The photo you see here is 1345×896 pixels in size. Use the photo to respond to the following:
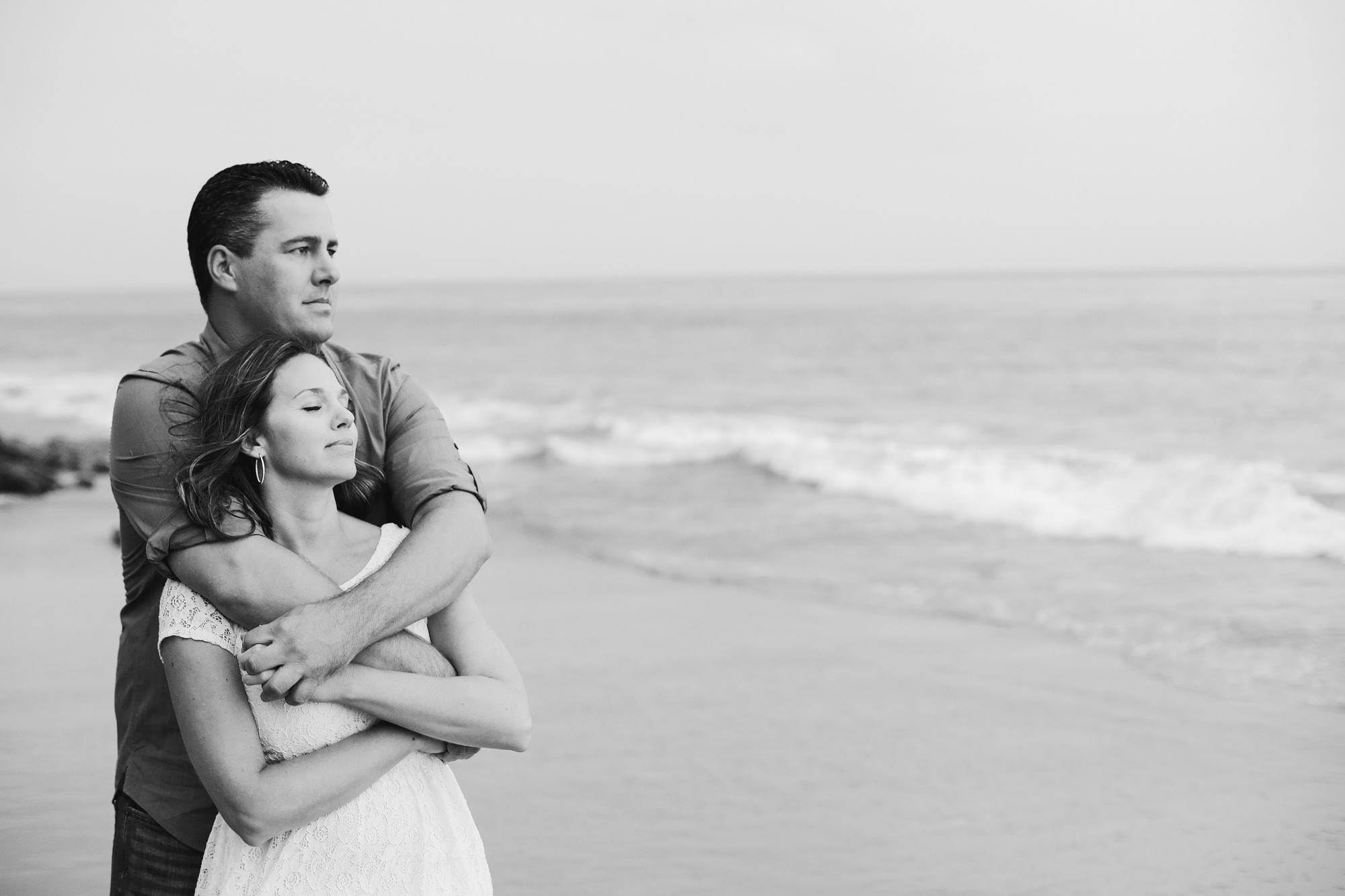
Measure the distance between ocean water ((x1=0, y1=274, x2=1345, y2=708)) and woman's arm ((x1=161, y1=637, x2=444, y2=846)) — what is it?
240 inches

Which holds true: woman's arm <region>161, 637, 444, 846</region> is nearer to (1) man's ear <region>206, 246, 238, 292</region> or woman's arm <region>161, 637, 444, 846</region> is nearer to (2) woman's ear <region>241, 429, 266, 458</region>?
(2) woman's ear <region>241, 429, 266, 458</region>

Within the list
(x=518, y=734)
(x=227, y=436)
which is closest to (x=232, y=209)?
(x=227, y=436)

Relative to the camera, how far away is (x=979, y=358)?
108 feet

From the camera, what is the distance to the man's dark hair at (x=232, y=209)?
2441 mm

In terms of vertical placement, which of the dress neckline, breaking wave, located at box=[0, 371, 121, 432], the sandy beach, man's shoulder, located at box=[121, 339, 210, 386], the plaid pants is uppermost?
man's shoulder, located at box=[121, 339, 210, 386]

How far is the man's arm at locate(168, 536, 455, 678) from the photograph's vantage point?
7.00 feet

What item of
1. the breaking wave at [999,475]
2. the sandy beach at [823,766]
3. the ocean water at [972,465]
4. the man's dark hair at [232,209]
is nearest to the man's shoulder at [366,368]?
the man's dark hair at [232,209]

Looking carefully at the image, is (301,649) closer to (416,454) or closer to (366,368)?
(416,454)

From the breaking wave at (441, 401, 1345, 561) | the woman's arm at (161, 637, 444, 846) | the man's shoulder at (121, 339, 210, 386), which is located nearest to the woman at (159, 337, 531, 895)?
the woman's arm at (161, 637, 444, 846)

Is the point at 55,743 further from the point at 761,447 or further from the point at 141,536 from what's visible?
the point at 761,447

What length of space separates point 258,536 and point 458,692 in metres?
0.45

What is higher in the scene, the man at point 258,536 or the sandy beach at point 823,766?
the man at point 258,536

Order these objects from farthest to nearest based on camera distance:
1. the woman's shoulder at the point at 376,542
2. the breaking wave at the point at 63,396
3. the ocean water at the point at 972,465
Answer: the breaking wave at the point at 63,396 < the ocean water at the point at 972,465 < the woman's shoulder at the point at 376,542

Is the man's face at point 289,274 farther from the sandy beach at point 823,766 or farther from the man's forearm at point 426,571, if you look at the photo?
the sandy beach at point 823,766
